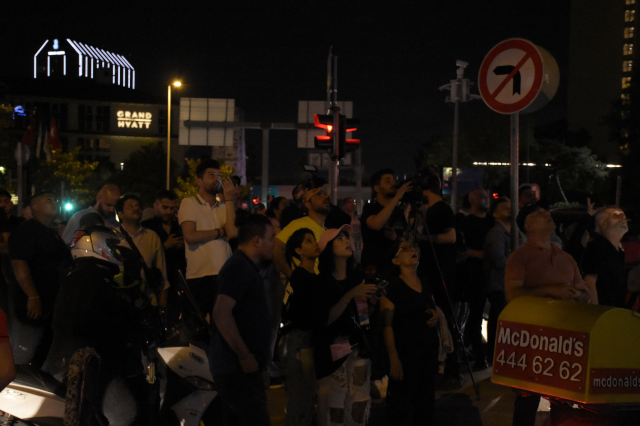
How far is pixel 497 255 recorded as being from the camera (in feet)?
25.7

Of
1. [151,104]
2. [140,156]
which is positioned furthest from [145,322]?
[151,104]

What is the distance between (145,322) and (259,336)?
1.09 metres

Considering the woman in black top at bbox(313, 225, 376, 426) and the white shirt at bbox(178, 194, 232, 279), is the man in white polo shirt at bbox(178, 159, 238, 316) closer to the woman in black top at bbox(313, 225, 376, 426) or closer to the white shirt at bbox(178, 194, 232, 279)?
the white shirt at bbox(178, 194, 232, 279)

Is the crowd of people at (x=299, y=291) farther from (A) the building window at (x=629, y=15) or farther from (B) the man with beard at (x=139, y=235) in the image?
(A) the building window at (x=629, y=15)

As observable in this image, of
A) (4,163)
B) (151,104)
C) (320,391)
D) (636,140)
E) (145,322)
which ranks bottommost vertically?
(320,391)

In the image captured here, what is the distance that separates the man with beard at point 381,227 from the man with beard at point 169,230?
7.45ft

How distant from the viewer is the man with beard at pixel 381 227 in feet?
22.5

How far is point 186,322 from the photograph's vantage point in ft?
16.1

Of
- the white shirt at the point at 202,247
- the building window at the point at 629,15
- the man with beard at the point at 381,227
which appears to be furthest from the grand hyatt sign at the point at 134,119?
the man with beard at the point at 381,227

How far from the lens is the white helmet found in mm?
4703

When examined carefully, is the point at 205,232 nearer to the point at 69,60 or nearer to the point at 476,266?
the point at 476,266

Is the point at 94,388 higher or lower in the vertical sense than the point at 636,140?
lower

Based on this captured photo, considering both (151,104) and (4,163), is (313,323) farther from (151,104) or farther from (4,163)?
(151,104)

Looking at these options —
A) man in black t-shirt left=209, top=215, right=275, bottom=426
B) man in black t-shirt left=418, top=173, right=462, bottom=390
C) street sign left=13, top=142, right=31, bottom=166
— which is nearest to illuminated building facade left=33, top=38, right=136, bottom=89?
street sign left=13, top=142, right=31, bottom=166
